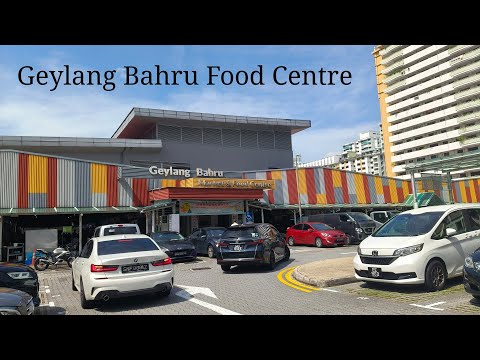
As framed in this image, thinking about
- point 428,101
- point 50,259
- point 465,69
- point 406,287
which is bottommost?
point 406,287

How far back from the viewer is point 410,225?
8.97m

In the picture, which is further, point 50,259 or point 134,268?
point 50,259

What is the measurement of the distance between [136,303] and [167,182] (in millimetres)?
19341

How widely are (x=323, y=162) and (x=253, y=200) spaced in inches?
5100

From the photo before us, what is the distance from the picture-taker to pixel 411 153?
9850 cm

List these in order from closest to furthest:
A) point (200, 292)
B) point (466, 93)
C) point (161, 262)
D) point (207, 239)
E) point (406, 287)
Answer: point (161, 262)
point (406, 287)
point (200, 292)
point (207, 239)
point (466, 93)

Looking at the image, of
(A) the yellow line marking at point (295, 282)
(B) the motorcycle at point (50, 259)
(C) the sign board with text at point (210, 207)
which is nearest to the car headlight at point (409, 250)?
(A) the yellow line marking at point (295, 282)

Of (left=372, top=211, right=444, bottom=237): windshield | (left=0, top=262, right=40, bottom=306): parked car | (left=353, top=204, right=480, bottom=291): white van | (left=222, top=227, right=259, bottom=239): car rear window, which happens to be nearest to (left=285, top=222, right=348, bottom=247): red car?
(left=222, top=227, right=259, bottom=239): car rear window

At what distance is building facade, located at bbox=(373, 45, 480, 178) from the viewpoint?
3275 inches

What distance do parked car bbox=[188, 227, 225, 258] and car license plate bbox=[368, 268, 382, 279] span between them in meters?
10.5

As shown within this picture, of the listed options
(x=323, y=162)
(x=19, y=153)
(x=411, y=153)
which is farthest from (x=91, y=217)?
(x=323, y=162)

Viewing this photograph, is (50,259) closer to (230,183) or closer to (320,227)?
(230,183)

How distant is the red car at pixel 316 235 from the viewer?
21.4 meters

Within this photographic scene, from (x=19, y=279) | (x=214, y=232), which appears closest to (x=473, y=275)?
(x=19, y=279)
